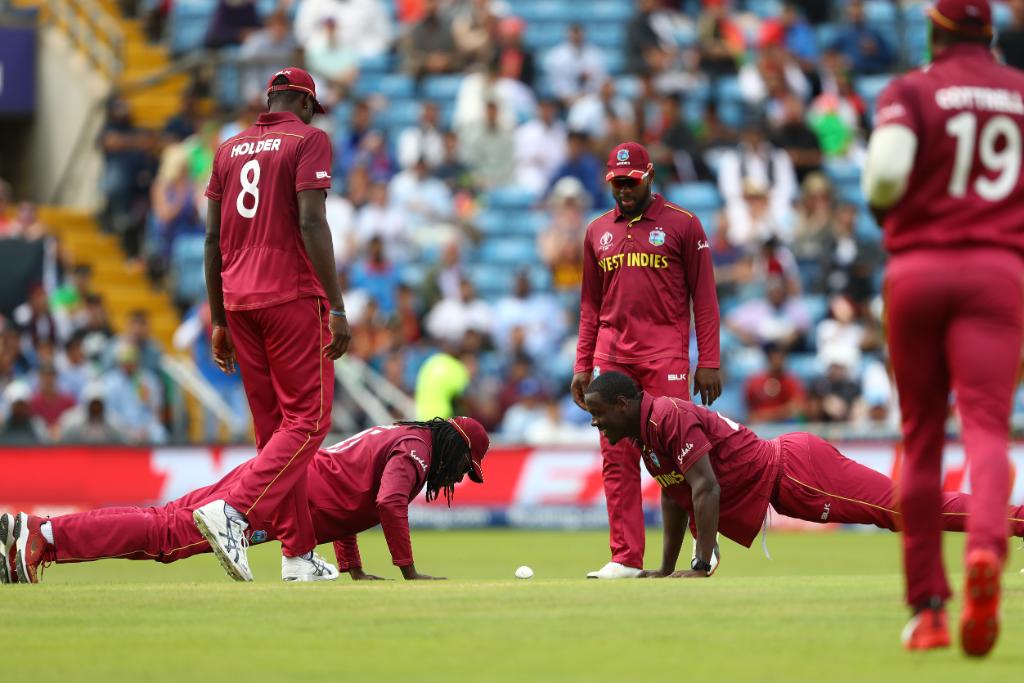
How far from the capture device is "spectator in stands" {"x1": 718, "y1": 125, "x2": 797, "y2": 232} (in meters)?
23.9

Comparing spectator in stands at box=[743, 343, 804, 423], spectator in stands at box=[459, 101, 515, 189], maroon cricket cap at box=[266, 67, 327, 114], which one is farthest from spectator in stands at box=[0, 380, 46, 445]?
maroon cricket cap at box=[266, 67, 327, 114]

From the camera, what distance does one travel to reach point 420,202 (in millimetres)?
23547

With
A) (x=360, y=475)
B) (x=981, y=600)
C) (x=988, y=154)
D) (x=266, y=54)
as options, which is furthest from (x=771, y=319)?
(x=981, y=600)

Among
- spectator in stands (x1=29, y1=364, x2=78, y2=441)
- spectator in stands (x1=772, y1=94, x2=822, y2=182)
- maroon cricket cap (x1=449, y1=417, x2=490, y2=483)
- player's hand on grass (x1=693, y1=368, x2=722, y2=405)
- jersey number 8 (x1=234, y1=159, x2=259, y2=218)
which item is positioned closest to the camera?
jersey number 8 (x1=234, y1=159, x2=259, y2=218)

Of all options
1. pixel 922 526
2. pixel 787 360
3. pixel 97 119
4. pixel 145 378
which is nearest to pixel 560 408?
pixel 787 360

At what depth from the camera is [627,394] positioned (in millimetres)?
10375

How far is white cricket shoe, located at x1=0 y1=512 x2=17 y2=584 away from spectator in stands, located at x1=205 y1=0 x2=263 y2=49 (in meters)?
16.8

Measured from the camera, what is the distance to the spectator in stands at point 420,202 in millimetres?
23469

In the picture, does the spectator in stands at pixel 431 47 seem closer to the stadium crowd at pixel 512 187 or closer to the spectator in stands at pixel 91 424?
the stadium crowd at pixel 512 187

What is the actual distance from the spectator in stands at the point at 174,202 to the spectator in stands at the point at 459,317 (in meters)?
3.40

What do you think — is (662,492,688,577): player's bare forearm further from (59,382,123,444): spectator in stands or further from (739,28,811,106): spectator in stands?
(739,28,811,106): spectator in stands

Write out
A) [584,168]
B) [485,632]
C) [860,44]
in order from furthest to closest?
[860,44] → [584,168] → [485,632]

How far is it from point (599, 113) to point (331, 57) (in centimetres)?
377

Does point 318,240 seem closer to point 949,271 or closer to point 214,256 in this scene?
point 214,256
